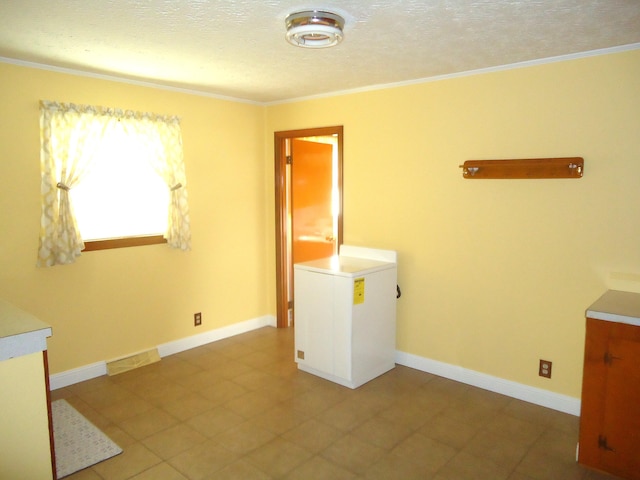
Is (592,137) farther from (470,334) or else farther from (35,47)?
(35,47)

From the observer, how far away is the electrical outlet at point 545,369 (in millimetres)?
3068

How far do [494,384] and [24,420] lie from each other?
117 inches

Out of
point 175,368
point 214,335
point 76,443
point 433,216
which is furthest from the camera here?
point 214,335

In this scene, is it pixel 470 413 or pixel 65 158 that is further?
pixel 65 158

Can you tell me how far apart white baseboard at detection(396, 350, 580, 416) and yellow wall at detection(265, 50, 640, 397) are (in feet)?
0.18

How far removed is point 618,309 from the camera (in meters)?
2.33

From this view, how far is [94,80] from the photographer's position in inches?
134

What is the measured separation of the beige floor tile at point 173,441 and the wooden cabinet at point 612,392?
7.30 ft

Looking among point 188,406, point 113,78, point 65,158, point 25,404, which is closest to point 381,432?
point 188,406

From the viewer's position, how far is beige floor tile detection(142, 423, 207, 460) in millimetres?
2600

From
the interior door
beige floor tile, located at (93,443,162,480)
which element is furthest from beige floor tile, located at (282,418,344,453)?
the interior door

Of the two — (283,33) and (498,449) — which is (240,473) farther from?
(283,33)

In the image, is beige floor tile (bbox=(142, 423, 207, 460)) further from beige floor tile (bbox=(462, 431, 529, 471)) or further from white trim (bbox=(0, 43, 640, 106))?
white trim (bbox=(0, 43, 640, 106))

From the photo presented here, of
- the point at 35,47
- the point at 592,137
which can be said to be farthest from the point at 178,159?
the point at 592,137
